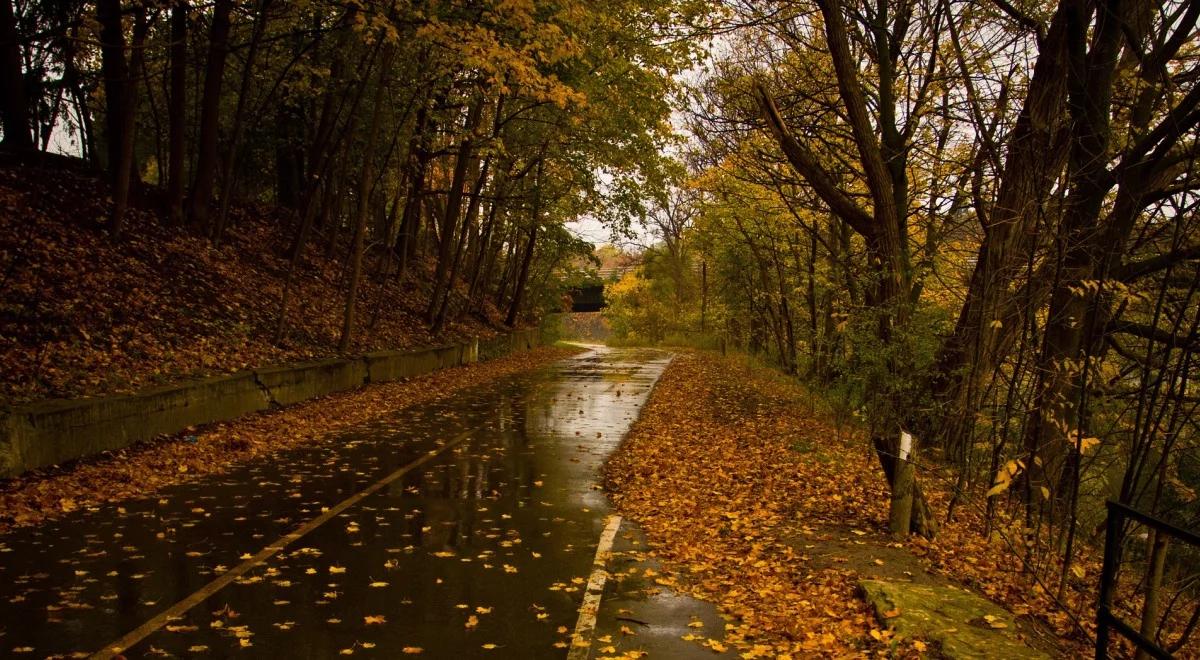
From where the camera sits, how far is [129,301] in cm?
1295

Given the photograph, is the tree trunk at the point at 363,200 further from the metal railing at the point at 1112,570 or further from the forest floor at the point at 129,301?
the metal railing at the point at 1112,570

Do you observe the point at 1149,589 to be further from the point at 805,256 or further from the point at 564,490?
the point at 805,256

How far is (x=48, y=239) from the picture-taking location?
13.3 meters

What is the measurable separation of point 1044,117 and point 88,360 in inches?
466

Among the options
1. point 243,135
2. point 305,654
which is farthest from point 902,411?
point 243,135

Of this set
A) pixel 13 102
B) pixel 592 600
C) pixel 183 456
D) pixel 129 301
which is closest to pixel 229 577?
pixel 592 600

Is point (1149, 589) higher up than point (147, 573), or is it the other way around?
point (1149, 589)

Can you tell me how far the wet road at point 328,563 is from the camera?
4746 mm

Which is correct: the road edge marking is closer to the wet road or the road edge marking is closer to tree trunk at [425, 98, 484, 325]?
the wet road

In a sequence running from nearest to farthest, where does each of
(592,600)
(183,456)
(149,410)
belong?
(592,600) < (183,456) < (149,410)

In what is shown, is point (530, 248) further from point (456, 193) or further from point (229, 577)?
point (229, 577)

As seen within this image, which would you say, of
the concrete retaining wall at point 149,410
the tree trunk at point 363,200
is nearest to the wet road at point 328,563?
the concrete retaining wall at point 149,410

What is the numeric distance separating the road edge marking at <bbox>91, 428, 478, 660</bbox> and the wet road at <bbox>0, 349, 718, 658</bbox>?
0.06 feet

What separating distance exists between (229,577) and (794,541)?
4.77 meters
